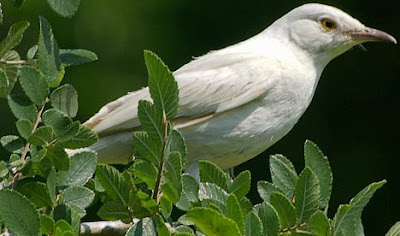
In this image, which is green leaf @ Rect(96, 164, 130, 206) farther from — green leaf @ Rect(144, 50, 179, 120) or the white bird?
the white bird

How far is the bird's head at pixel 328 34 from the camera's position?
16.0 feet

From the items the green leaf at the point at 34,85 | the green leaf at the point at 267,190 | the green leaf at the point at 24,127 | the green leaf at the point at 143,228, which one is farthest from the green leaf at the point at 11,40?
the green leaf at the point at 267,190

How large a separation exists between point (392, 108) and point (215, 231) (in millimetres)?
6043

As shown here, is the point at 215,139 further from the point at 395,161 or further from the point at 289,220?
the point at 395,161

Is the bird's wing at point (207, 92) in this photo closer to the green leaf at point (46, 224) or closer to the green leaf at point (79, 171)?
the green leaf at point (79, 171)

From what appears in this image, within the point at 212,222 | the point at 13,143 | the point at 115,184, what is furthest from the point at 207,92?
the point at 212,222

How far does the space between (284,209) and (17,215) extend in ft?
2.06

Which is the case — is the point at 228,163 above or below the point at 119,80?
above

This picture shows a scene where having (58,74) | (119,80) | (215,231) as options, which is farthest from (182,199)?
(119,80)

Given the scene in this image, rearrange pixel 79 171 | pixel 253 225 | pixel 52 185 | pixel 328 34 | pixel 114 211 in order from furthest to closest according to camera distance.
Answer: pixel 328 34 < pixel 79 171 < pixel 52 185 < pixel 114 211 < pixel 253 225

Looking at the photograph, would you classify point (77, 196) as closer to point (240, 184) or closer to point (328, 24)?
point (240, 184)

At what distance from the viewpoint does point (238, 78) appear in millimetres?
4527

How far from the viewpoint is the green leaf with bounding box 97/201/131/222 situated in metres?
2.51

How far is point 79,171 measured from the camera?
2727 millimetres
